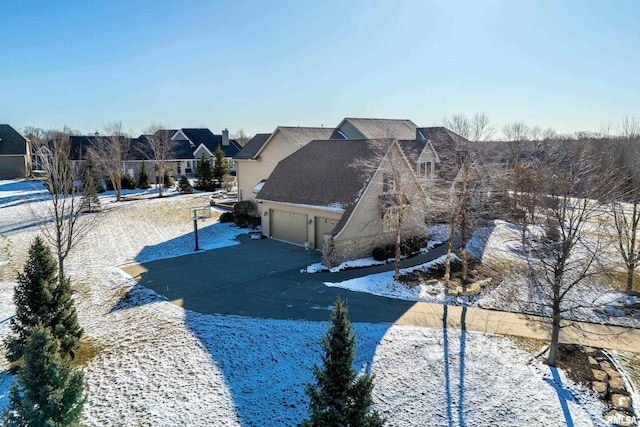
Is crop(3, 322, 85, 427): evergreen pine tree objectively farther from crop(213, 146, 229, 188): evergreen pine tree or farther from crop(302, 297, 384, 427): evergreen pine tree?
crop(213, 146, 229, 188): evergreen pine tree

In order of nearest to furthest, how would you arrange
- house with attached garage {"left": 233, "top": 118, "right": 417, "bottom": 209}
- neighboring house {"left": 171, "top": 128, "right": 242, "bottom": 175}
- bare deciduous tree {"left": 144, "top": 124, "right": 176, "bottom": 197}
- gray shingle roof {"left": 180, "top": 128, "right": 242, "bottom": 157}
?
house with attached garage {"left": 233, "top": 118, "right": 417, "bottom": 209}, bare deciduous tree {"left": 144, "top": 124, "right": 176, "bottom": 197}, neighboring house {"left": 171, "top": 128, "right": 242, "bottom": 175}, gray shingle roof {"left": 180, "top": 128, "right": 242, "bottom": 157}

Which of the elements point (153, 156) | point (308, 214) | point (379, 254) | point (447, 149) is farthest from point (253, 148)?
point (153, 156)

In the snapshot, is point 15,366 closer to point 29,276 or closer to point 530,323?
point 29,276

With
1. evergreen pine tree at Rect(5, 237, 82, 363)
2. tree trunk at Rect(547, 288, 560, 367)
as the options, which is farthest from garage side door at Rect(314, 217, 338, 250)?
evergreen pine tree at Rect(5, 237, 82, 363)

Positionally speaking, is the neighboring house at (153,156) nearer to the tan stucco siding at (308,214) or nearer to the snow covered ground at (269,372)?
the tan stucco siding at (308,214)

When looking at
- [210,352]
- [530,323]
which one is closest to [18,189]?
[210,352]
